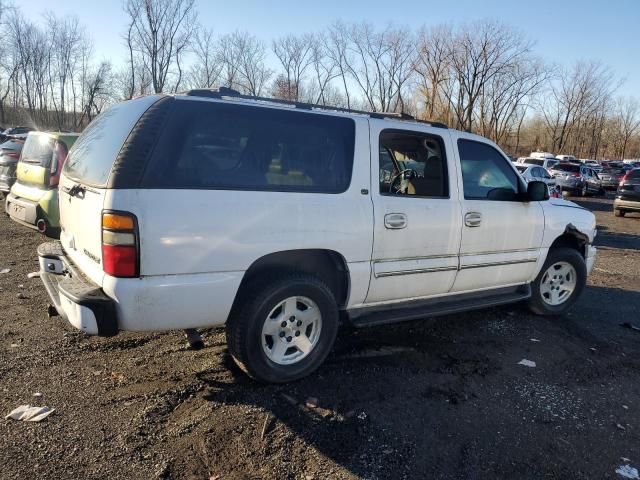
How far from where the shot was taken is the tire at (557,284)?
5375 mm

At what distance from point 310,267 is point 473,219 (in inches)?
64.7

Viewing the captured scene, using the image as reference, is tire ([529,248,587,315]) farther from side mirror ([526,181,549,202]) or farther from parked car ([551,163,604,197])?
parked car ([551,163,604,197])

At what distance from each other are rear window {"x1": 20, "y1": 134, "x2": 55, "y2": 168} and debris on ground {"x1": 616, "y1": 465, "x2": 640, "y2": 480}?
7.08m

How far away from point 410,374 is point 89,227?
102 inches

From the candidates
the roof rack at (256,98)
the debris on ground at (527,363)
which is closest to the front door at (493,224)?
the debris on ground at (527,363)

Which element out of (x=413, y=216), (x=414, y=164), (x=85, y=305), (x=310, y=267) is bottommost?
(x=85, y=305)

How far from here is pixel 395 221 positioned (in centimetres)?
388

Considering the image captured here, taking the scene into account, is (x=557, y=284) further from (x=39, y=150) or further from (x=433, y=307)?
(x=39, y=150)

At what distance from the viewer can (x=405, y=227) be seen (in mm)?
3945

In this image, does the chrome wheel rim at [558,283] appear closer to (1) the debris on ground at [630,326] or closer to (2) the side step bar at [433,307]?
(2) the side step bar at [433,307]

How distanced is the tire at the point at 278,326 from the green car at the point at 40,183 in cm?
370

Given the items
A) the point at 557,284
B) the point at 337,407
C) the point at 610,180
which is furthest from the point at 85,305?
the point at 610,180

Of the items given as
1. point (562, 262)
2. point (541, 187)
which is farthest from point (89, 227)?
point (562, 262)

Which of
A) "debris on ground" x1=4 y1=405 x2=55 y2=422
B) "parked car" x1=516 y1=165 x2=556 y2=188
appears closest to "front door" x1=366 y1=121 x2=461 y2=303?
"debris on ground" x1=4 y1=405 x2=55 y2=422
